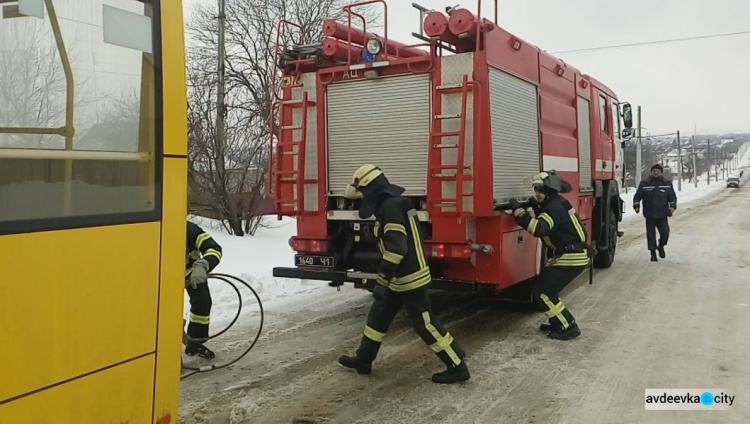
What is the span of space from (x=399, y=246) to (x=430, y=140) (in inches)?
62.9

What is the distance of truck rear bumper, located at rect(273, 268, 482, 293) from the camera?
19.3 feet

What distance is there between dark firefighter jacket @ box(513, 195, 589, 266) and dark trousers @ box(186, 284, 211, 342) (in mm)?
3159

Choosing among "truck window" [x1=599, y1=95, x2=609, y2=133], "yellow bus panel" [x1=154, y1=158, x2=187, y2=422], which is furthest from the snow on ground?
"yellow bus panel" [x1=154, y1=158, x2=187, y2=422]

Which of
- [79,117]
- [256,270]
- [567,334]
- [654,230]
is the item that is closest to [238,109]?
[256,270]

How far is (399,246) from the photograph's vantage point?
182 inches

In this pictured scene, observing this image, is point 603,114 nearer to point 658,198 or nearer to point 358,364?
point 658,198

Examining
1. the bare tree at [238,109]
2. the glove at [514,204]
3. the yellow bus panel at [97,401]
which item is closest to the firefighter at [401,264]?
the glove at [514,204]

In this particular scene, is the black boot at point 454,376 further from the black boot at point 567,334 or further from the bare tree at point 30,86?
the bare tree at point 30,86

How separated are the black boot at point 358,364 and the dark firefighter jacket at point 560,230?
2234 millimetres

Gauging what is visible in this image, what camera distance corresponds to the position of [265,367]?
203 inches

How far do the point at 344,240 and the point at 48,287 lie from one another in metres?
4.60

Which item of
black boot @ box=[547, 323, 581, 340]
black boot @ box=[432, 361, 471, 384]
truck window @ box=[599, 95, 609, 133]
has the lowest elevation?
black boot @ box=[432, 361, 471, 384]

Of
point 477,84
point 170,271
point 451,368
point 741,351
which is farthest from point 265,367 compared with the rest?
point 741,351

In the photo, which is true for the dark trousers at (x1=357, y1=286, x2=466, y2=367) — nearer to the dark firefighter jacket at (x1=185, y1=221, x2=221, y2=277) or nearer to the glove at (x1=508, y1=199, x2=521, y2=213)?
the dark firefighter jacket at (x1=185, y1=221, x2=221, y2=277)
